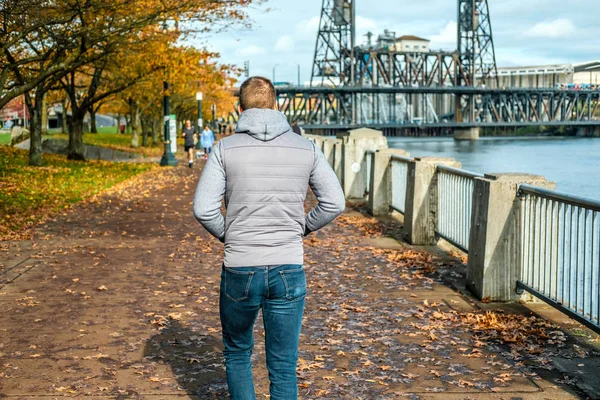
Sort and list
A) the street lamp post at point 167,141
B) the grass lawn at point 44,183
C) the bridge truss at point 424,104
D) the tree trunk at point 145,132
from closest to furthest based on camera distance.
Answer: the grass lawn at point 44,183, the street lamp post at point 167,141, the tree trunk at point 145,132, the bridge truss at point 424,104

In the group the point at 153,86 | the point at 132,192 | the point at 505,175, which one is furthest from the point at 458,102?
the point at 505,175

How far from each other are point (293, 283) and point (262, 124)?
0.78 meters

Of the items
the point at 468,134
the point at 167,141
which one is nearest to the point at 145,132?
the point at 167,141

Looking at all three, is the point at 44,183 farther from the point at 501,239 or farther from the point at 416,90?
the point at 416,90

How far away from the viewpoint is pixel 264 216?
14.1ft

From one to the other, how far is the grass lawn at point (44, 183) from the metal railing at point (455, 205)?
6.91 m

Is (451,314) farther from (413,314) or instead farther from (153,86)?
(153,86)

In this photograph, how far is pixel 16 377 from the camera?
6195 mm

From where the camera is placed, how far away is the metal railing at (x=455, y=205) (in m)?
11.0

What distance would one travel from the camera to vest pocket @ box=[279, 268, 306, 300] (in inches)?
167

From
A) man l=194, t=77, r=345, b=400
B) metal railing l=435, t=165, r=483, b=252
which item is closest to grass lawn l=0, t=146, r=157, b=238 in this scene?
metal railing l=435, t=165, r=483, b=252

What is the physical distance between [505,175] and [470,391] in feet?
11.2

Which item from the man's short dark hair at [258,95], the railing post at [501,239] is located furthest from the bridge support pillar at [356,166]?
the man's short dark hair at [258,95]

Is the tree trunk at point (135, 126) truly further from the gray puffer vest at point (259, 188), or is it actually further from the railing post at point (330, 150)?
the gray puffer vest at point (259, 188)
